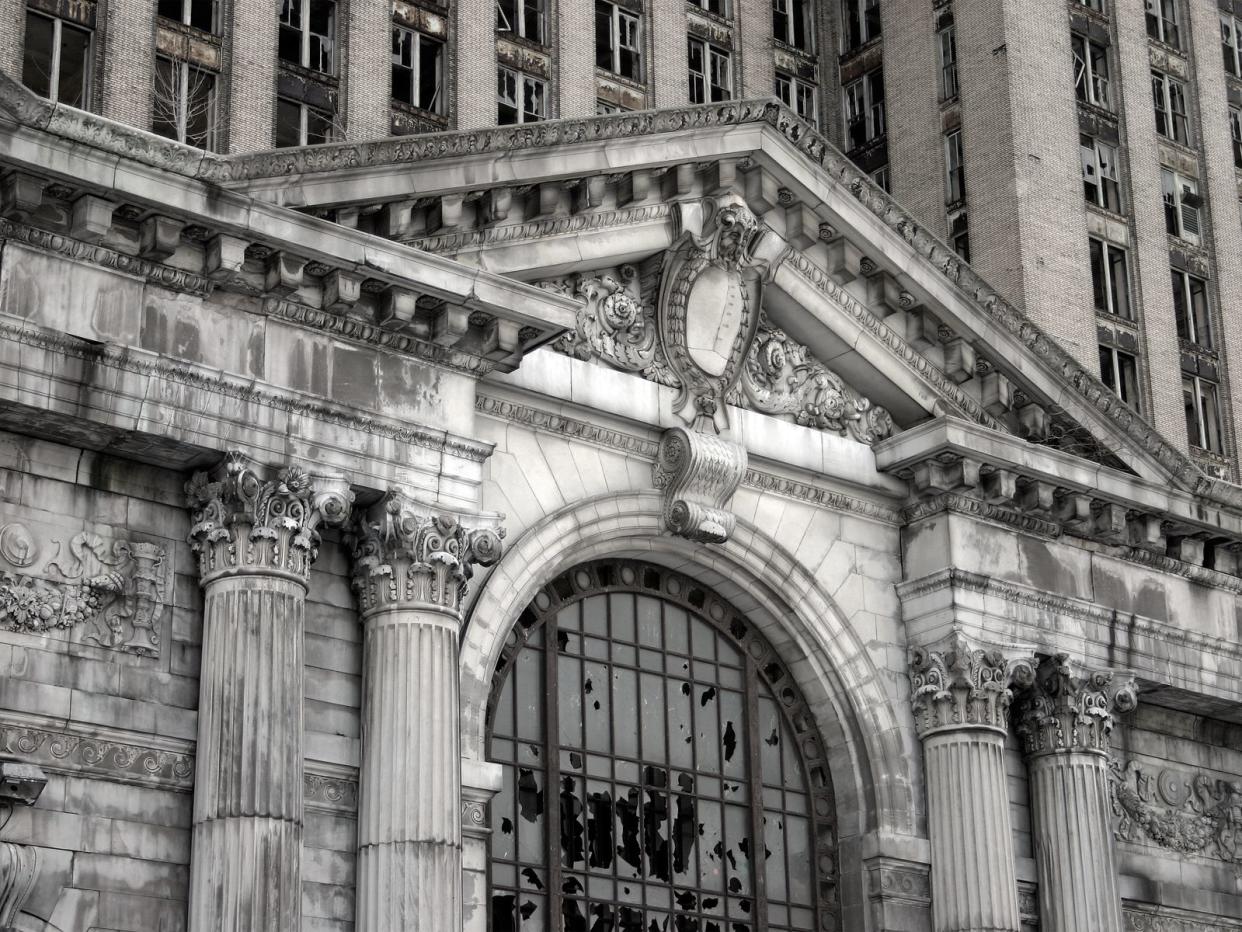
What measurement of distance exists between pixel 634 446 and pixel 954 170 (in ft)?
109

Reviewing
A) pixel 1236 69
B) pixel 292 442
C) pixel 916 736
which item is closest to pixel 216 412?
pixel 292 442

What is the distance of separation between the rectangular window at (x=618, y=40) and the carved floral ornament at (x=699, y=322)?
29.1 metres

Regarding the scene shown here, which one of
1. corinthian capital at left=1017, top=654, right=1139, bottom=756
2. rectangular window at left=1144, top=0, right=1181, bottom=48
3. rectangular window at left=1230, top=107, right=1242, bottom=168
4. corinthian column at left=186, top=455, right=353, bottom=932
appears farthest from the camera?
rectangular window at left=1230, top=107, right=1242, bottom=168

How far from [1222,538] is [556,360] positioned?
1210 cm

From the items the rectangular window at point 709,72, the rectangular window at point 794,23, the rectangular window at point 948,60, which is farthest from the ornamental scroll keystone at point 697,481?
the rectangular window at point 794,23

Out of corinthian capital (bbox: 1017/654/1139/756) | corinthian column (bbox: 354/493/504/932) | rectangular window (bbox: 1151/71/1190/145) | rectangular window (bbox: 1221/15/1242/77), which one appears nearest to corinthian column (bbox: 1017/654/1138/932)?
corinthian capital (bbox: 1017/654/1139/756)

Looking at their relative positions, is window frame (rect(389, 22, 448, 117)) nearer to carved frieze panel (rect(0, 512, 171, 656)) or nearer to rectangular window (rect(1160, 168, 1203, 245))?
rectangular window (rect(1160, 168, 1203, 245))

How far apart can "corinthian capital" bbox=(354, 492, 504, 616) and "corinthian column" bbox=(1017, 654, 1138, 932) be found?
10219 millimetres

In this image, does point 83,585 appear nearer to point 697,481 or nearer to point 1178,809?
point 697,481

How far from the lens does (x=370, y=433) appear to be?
27.4 meters

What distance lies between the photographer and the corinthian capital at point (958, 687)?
32188 mm

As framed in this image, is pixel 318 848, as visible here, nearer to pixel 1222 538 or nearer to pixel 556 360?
pixel 556 360

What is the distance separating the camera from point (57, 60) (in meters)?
49.9

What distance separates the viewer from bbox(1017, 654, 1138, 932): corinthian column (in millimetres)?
32406
